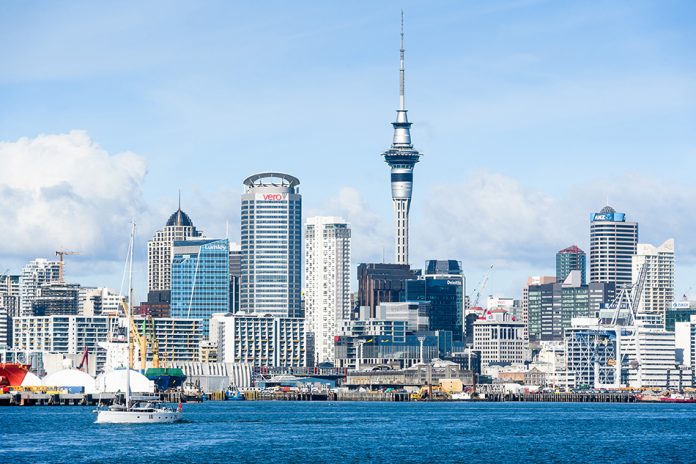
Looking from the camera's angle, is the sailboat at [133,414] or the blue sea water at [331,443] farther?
the sailboat at [133,414]

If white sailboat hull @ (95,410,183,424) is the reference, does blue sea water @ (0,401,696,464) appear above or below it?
below

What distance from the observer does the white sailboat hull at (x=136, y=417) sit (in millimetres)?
164000

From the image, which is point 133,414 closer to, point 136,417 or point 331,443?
point 136,417

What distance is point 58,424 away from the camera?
600 feet


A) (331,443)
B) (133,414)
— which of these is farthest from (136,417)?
(331,443)

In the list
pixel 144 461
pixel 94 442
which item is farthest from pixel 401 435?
pixel 144 461

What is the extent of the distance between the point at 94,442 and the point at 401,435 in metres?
35.3

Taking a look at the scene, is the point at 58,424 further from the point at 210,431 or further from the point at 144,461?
the point at 144,461

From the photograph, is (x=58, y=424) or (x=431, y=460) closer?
(x=431, y=460)

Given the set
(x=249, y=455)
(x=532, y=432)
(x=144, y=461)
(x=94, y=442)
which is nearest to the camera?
(x=144, y=461)

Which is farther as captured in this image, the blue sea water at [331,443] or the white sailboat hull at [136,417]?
the white sailboat hull at [136,417]

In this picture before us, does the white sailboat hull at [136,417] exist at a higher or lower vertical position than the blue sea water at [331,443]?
higher

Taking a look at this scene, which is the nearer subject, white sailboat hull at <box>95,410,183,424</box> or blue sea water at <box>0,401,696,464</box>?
blue sea water at <box>0,401,696,464</box>

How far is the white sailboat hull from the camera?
164000 mm
